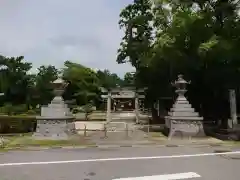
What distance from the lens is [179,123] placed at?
15875 millimetres

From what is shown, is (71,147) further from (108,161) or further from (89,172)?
(89,172)

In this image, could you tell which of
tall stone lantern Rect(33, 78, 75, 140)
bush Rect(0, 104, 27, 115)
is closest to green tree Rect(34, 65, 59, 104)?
bush Rect(0, 104, 27, 115)

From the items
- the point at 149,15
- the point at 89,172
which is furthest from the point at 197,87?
the point at 89,172

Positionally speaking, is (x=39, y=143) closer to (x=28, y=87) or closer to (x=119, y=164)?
(x=119, y=164)

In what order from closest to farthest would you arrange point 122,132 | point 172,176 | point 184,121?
point 172,176 < point 184,121 < point 122,132

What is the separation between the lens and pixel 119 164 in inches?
351

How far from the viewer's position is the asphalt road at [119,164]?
24.7ft

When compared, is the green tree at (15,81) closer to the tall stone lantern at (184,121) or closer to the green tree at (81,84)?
the green tree at (81,84)

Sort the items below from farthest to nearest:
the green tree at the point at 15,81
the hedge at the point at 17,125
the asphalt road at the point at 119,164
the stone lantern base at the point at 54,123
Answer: the green tree at the point at 15,81 < the hedge at the point at 17,125 < the stone lantern base at the point at 54,123 < the asphalt road at the point at 119,164

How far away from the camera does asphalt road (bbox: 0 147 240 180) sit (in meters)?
7.54

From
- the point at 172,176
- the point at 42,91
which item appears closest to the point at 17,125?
the point at 172,176

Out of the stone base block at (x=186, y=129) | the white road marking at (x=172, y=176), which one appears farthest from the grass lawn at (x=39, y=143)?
the white road marking at (x=172, y=176)

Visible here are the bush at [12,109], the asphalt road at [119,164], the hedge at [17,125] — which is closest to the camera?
the asphalt road at [119,164]

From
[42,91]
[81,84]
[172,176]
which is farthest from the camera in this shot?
[81,84]
